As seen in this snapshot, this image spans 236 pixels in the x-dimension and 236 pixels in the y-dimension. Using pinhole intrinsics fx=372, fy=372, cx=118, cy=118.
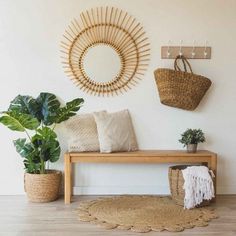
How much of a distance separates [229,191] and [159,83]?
4.80 ft

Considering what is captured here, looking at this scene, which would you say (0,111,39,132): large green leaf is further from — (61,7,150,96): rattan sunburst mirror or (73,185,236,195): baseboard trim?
(73,185,236,195): baseboard trim

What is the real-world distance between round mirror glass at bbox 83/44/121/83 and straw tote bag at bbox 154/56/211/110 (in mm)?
489

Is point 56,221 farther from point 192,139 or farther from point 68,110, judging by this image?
point 192,139

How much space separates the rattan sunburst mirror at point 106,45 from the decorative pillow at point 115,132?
30cm

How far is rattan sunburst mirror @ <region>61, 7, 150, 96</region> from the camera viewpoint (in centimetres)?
411

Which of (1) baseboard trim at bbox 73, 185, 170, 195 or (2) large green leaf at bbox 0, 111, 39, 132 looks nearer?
(2) large green leaf at bbox 0, 111, 39, 132

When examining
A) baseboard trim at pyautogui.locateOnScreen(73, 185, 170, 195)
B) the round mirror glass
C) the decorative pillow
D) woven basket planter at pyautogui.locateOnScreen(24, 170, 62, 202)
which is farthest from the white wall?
woven basket planter at pyautogui.locateOnScreen(24, 170, 62, 202)

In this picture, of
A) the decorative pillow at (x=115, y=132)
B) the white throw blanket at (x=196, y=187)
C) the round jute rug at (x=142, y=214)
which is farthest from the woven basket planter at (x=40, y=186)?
the white throw blanket at (x=196, y=187)

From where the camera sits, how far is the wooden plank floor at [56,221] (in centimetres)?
287

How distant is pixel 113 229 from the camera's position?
295cm

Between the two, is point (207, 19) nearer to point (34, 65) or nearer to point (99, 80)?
point (99, 80)

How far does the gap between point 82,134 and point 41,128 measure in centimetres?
44

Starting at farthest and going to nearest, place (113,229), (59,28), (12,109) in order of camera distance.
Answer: (59,28) < (12,109) < (113,229)

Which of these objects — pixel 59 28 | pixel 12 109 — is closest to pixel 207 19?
pixel 59 28
